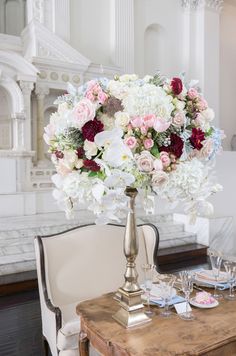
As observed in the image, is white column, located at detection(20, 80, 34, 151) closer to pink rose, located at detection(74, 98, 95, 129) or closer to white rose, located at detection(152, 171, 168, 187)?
pink rose, located at detection(74, 98, 95, 129)

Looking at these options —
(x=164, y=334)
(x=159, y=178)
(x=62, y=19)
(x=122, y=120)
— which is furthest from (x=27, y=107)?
(x=164, y=334)

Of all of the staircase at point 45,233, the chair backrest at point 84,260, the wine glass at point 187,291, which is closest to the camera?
the wine glass at point 187,291

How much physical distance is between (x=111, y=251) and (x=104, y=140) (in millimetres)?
1592

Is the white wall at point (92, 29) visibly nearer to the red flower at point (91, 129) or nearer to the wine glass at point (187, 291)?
the red flower at point (91, 129)

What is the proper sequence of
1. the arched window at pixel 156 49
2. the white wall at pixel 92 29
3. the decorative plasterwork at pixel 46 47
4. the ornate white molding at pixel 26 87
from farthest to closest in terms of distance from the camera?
1. the arched window at pixel 156 49
2. the white wall at pixel 92 29
3. the decorative plasterwork at pixel 46 47
4. the ornate white molding at pixel 26 87

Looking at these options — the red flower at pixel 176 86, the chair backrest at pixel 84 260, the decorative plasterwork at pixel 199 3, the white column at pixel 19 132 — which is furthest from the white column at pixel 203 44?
the red flower at pixel 176 86

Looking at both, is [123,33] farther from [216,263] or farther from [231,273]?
[231,273]

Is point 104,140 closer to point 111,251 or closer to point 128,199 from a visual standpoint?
point 128,199

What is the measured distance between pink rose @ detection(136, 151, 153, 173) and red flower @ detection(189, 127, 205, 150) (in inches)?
10.6

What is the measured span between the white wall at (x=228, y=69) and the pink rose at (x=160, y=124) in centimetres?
917

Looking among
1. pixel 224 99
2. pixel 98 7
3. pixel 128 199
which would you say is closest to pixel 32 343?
pixel 128 199

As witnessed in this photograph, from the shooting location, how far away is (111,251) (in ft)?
9.32

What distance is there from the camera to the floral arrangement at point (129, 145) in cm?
144

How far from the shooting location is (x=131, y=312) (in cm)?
164
